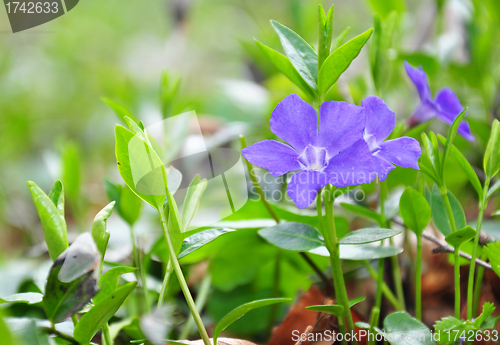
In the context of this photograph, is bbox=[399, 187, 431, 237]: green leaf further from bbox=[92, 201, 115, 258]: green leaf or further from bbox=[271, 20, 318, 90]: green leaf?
bbox=[92, 201, 115, 258]: green leaf

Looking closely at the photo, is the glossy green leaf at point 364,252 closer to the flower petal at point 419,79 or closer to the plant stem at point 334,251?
the plant stem at point 334,251

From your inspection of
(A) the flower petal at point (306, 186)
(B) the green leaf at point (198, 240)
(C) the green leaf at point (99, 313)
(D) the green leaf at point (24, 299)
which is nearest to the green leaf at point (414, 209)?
(A) the flower petal at point (306, 186)

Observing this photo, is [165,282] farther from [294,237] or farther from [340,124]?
[340,124]

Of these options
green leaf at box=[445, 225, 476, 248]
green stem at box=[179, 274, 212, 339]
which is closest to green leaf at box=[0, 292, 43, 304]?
green stem at box=[179, 274, 212, 339]

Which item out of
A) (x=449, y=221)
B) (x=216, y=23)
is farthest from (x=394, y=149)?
(x=216, y=23)

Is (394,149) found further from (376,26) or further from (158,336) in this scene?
(158,336)

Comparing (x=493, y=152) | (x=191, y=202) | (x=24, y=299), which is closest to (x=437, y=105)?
(x=493, y=152)
